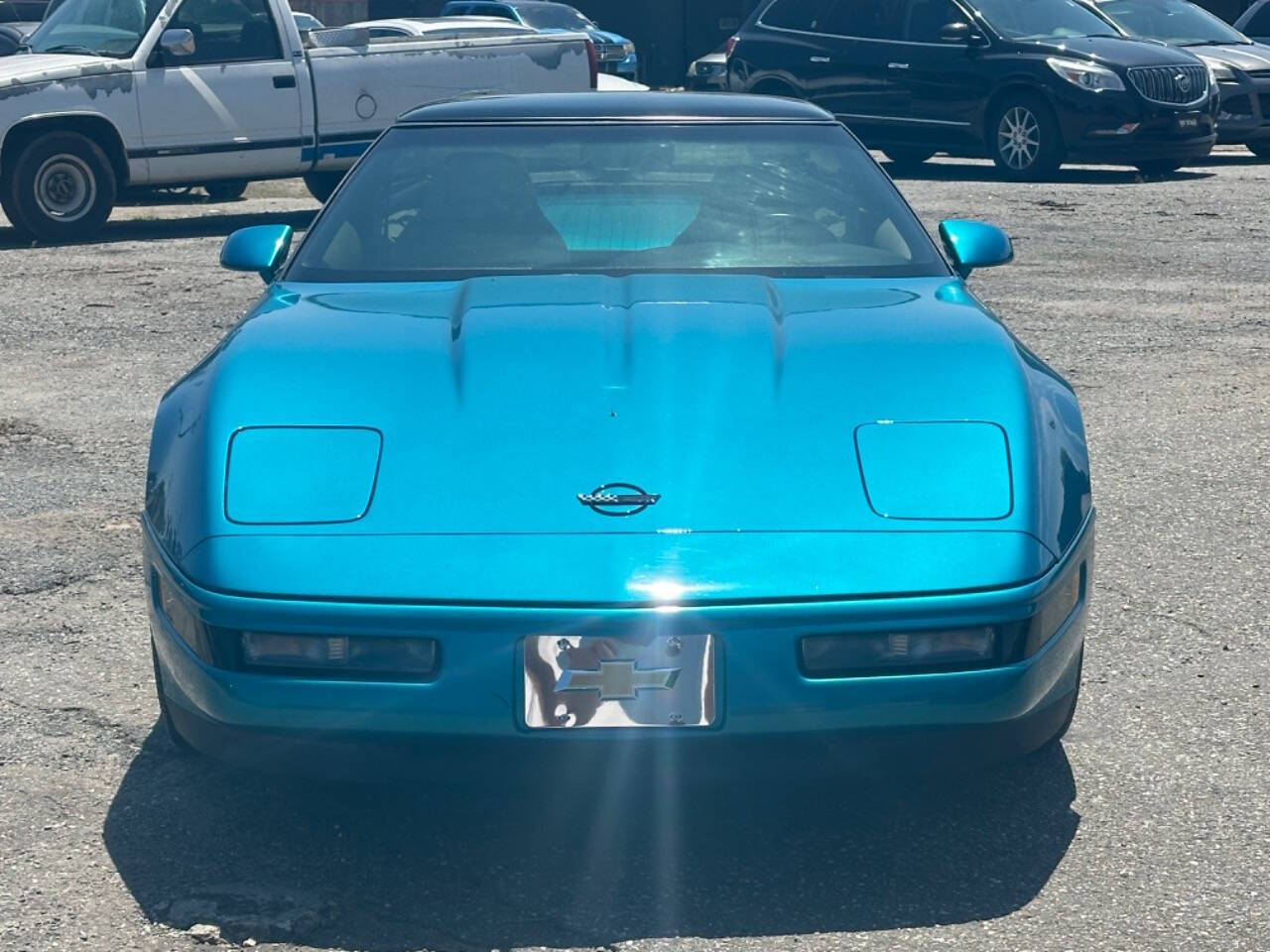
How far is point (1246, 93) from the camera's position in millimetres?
16172

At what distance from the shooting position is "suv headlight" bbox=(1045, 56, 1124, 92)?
14.7 meters

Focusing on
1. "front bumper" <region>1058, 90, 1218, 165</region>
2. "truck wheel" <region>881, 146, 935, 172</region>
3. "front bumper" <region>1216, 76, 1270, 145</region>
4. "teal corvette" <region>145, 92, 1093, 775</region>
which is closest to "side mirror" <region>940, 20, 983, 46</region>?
"truck wheel" <region>881, 146, 935, 172</region>

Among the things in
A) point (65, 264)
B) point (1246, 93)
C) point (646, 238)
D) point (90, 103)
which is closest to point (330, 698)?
point (646, 238)

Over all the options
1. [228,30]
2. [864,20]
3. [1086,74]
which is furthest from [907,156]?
[228,30]

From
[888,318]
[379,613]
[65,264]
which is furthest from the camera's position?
[65,264]

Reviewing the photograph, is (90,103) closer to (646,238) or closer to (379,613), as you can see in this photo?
(646,238)

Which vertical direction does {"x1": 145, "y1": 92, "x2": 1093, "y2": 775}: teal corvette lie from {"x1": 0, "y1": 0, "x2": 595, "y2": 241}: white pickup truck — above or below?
above

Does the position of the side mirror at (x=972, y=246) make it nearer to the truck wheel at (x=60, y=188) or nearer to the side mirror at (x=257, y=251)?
the side mirror at (x=257, y=251)

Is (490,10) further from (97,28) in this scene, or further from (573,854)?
(573,854)

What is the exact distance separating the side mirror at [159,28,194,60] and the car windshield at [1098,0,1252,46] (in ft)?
28.6

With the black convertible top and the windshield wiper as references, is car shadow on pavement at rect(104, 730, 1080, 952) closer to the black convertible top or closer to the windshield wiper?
the black convertible top

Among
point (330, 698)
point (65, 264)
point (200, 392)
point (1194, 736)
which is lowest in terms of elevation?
point (65, 264)

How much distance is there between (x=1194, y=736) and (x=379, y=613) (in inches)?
72.0

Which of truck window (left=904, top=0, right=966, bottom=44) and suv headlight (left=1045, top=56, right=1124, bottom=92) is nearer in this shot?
suv headlight (left=1045, top=56, right=1124, bottom=92)
